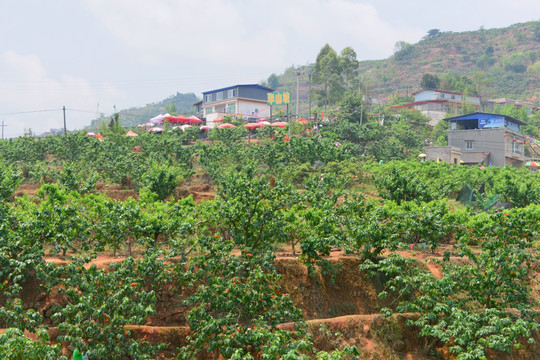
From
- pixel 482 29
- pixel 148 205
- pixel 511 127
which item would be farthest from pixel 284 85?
pixel 148 205

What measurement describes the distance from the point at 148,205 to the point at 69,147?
15.7 m

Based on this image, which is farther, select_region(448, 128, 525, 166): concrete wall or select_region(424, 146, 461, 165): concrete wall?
select_region(448, 128, 525, 166): concrete wall

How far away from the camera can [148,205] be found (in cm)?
1537

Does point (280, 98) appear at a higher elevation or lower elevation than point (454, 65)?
lower

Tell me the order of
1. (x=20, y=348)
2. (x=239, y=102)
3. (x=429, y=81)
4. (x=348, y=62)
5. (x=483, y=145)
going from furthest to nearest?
(x=429, y=81)
(x=348, y=62)
(x=239, y=102)
(x=483, y=145)
(x=20, y=348)

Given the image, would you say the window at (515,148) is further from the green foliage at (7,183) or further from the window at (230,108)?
the green foliage at (7,183)

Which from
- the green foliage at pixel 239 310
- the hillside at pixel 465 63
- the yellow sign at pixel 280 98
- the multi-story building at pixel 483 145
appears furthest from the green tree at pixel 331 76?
the green foliage at pixel 239 310

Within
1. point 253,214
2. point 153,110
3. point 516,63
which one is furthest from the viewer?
point 153,110

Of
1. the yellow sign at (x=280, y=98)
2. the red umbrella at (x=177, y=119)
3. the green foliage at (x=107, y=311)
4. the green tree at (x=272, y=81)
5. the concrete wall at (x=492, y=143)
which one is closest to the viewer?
the green foliage at (x=107, y=311)

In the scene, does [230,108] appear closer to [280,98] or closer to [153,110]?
[280,98]

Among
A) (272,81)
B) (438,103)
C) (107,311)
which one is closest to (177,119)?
(438,103)

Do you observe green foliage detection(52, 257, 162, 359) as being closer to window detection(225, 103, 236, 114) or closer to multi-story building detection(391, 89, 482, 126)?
window detection(225, 103, 236, 114)

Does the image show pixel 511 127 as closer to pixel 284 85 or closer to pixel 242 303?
pixel 242 303

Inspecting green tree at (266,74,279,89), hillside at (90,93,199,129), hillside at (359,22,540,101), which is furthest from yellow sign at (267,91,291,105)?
green tree at (266,74,279,89)
